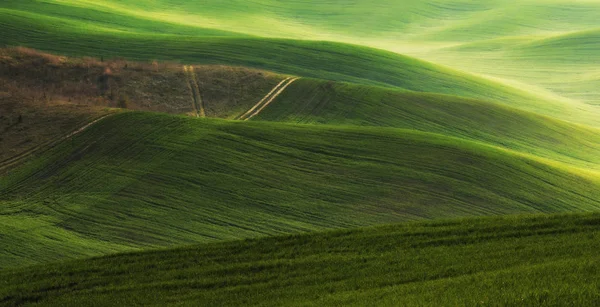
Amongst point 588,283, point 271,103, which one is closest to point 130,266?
point 588,283

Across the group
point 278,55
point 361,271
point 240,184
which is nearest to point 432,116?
point 278,55

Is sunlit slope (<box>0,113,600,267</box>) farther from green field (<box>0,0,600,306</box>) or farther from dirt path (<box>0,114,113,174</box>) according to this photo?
dirt path (<box>0,114,113,174</box>)

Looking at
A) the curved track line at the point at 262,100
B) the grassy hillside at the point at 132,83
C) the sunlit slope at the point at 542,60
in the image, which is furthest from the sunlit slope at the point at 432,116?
the sunlit slope at the point at 542,60

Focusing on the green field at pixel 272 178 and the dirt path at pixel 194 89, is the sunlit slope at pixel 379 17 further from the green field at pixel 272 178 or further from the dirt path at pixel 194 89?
the dirt path at pixel 194 89

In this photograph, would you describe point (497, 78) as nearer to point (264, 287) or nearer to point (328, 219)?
point (328, 219)

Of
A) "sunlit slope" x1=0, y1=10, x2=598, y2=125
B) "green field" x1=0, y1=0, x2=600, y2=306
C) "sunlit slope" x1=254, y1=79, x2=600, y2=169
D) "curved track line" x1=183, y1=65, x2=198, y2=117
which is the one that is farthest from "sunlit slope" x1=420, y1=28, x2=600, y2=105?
"curved track line" x1=183, y1=65, x2=198, y2=117

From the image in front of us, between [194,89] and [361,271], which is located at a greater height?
[361,271]

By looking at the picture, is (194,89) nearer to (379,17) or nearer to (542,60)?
(542,60)
